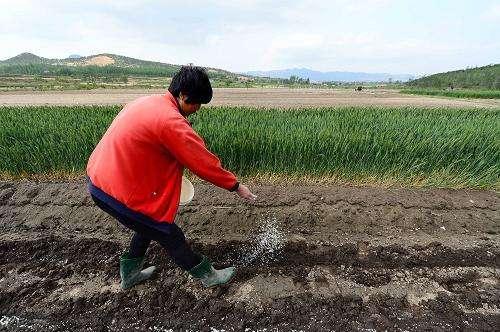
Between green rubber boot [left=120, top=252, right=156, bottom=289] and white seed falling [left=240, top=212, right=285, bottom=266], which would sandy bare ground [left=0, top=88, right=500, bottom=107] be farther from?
green rubber boot [left=120, top=252, right=156, bottom=289]

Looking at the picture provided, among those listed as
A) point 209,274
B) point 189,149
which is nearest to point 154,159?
point 189,149

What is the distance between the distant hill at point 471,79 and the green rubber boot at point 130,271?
5435 centimetres

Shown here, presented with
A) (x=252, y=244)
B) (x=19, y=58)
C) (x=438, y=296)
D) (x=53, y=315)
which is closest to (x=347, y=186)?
(x=252, y=244)

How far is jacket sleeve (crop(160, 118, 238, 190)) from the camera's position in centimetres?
206

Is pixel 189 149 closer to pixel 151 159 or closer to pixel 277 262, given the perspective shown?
pixel 151 159

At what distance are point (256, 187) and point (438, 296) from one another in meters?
2.30

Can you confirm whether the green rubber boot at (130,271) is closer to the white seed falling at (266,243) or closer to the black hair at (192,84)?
the white seed falling at (266,243)

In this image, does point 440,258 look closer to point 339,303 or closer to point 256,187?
point 339,303

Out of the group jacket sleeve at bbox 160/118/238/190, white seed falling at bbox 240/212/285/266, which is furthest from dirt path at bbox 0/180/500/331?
jacket sleeve at bbox 160/118/238/190

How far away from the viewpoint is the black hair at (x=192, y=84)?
2.16 meters

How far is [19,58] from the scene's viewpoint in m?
166

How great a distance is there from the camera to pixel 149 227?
2.38 metres

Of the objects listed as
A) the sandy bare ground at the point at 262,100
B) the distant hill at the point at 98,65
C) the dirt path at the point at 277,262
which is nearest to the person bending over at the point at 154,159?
the dirt path at the point at 277,262

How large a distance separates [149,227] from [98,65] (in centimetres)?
15219
